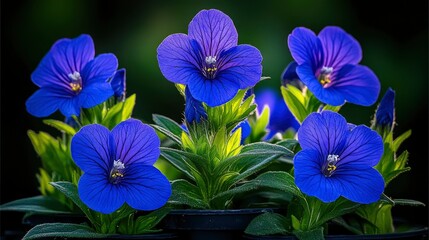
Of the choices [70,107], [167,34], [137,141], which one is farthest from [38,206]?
[167,34]

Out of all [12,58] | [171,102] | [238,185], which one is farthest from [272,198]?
→ [12,58]

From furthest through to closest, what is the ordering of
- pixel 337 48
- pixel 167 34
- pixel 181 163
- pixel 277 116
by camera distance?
pixel 167 34 → pixel 277 116 → pixel 337 48 → pixel 181 163

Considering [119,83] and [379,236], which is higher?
[119,83]

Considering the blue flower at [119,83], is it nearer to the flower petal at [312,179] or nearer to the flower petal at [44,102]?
the flower petal at [44,102]

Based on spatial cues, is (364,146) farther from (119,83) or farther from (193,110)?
(119,83)

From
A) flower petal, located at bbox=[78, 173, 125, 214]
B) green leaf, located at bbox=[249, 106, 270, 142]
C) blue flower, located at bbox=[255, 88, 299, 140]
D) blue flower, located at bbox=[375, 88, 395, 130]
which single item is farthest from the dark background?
flower petal, located at bbox=[78, 173, 125, 214]

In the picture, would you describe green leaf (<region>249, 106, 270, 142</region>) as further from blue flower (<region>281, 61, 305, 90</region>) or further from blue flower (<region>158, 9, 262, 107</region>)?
blue flower (<region>158, 9, 262, 107</region>)

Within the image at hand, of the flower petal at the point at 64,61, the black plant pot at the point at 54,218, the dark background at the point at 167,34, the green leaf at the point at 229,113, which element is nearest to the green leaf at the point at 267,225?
the green leaf at the point at 229,113

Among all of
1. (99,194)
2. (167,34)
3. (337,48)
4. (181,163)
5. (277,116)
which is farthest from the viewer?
→ (167,34)
